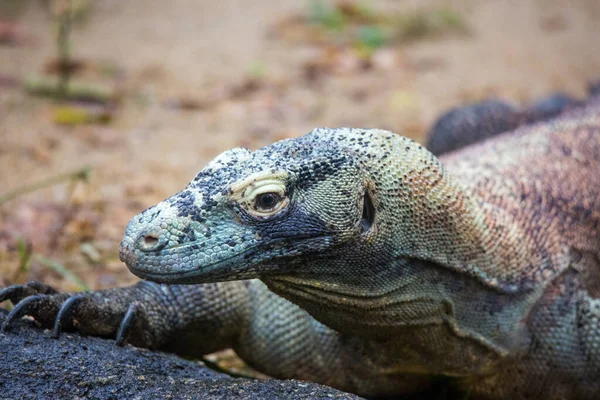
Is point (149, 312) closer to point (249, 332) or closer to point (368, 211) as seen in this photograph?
point (249, 332)

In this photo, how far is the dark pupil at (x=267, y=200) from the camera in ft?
8.23

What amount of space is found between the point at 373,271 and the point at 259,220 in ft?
1.56

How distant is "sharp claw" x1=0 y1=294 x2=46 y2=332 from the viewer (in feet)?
9.09

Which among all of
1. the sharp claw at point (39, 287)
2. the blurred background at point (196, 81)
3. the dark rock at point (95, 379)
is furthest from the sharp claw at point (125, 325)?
the blurred background at point (196, 81)

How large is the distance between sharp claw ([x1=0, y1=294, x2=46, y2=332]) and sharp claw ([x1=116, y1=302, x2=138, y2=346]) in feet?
1.09

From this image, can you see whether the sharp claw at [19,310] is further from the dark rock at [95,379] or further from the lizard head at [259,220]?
the lizard head at [259,220]

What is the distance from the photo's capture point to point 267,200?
2512mm

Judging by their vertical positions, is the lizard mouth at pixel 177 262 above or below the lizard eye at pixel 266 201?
below

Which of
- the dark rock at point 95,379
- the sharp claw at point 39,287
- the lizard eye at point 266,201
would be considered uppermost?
the sharp claw at point 39,287

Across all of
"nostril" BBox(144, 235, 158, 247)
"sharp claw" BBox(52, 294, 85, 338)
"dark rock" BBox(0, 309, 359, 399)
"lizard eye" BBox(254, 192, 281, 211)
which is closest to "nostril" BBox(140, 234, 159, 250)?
"nostril" BBox(144, 235, 158, 247)

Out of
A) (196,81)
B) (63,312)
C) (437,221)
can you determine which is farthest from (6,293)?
(196,81)

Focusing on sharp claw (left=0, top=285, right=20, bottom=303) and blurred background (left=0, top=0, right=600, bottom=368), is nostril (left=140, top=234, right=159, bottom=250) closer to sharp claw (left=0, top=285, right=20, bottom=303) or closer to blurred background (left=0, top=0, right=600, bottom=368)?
sharp claw (left=0, top=285, right=20, bottom=303)

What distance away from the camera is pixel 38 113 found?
21.9ft

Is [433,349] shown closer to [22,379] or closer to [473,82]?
[22,379]
